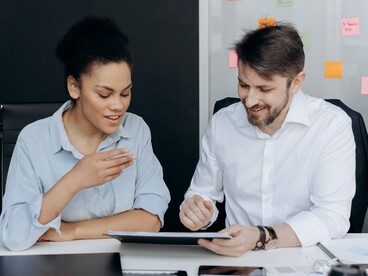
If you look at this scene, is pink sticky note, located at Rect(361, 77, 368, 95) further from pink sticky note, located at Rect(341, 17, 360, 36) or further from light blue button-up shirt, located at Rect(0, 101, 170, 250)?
light blue button-up shirt, located at Rect(0, 101, 170, 250)

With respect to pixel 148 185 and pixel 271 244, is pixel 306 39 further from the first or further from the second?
pixel 271 244

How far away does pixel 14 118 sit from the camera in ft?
8.09

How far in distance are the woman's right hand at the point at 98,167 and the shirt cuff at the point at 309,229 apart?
1.76ft

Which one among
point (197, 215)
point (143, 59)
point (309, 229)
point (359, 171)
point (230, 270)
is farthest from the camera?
point (143, 59)

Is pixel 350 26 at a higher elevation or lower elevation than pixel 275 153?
higher

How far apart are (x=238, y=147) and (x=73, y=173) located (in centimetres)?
68

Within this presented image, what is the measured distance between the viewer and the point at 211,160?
2.33m

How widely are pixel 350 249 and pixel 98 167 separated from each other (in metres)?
0.76

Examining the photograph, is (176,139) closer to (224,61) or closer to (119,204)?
(224,61)

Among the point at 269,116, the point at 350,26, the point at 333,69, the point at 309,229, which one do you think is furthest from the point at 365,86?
the point at 309,229

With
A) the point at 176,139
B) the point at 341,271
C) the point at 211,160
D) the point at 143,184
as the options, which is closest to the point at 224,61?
the point at 176,139

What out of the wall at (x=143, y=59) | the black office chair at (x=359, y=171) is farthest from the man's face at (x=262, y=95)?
the wall at (x=143, y=59)

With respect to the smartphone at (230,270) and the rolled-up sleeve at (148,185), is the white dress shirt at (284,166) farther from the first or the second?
the smartphone at (230,270)

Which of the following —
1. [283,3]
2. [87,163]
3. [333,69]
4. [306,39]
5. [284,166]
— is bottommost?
[284,166]
